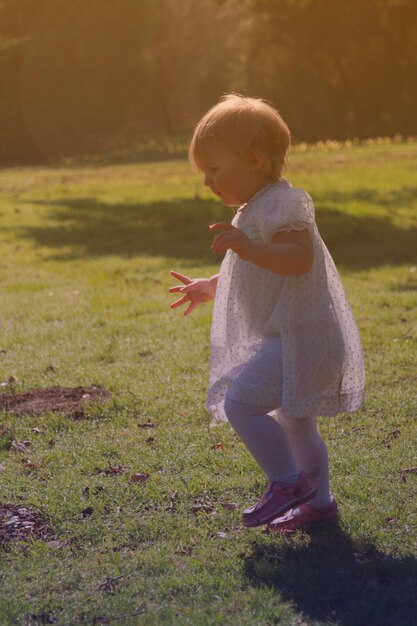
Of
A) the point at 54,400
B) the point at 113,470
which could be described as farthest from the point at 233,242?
the point at 54,400

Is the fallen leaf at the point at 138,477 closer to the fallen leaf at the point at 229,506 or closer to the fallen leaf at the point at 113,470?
the fallen leaf at the point at 113,470

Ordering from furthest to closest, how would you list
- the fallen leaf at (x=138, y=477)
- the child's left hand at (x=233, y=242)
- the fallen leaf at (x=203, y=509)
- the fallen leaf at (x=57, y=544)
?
1. the fallen leaf at (x=138, y=477)
2. the fallen leaf at (x=203, y=509)
3. the fallen leaf at (x=57, y=544)
4. the child's left hand at (x=233, y=242)

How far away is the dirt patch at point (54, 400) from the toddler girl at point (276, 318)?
2.03 metres

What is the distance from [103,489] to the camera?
14.7ft

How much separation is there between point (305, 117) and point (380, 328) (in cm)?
2995

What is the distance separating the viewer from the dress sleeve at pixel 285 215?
3715 mm

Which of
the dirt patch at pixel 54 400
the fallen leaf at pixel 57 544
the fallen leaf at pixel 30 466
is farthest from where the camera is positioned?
the dirt patch at pixel 54 400

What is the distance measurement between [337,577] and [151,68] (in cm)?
3809

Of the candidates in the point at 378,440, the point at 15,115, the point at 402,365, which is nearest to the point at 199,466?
the point at 378,440

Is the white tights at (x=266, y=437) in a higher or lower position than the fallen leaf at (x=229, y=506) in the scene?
higher

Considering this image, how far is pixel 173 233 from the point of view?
45.7 feet

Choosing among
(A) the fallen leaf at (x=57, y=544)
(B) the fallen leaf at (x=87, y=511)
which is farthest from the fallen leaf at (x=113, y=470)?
(A) the fallen leaf at (x=57, y=544)

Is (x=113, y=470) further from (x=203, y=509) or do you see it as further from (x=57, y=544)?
(x=57, y=544)

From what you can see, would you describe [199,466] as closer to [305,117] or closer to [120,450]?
[120,450]
